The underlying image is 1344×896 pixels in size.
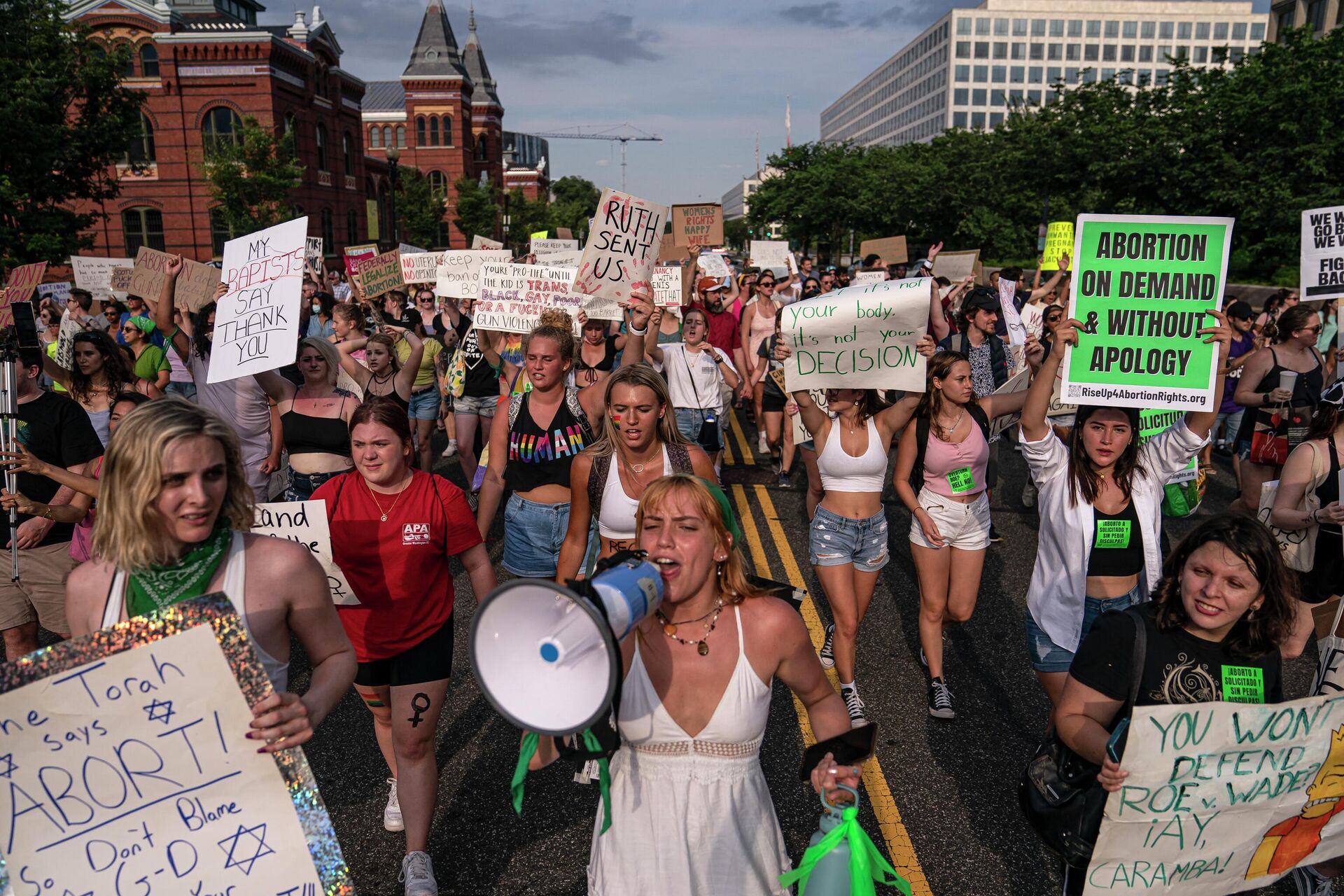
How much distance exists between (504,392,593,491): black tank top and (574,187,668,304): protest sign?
6.91ft

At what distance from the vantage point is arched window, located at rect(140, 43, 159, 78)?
44.3 m

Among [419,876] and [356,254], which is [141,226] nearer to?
[356,254]

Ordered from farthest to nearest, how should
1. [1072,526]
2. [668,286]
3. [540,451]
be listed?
[668,286] → [540,451] → [1072,526]

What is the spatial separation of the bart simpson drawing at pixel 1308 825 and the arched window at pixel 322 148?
2129 inches

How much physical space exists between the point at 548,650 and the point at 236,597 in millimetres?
1073

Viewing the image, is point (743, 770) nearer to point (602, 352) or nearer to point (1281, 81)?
point (602, 352)

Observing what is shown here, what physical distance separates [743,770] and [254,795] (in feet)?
3.96

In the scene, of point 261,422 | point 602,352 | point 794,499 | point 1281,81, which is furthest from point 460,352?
point 1281,81

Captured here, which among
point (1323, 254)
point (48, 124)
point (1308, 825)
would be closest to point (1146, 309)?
point (1308, 825)

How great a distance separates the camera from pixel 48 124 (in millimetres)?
19297

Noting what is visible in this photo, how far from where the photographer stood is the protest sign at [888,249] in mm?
16359

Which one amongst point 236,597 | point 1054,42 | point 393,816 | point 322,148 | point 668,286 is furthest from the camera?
point 1054,42

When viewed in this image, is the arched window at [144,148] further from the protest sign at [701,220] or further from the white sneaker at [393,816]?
the white sneaker at [393,816]

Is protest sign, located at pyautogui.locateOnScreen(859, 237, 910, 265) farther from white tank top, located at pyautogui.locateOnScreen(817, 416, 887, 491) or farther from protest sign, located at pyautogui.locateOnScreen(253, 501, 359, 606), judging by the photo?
protest sign, located at pyautogui.locateOnScreen(253, 501, 359, 606)
